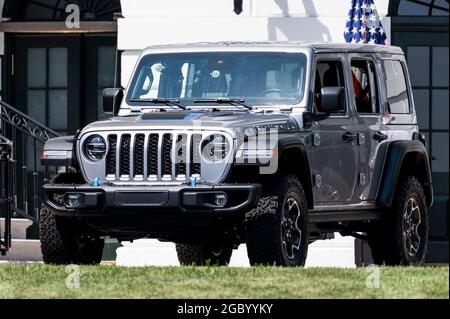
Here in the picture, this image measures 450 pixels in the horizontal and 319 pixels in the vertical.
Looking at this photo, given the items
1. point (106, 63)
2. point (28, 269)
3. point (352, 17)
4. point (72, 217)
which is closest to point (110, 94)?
point (72, 217)

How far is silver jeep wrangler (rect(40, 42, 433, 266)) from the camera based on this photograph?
12.3 m

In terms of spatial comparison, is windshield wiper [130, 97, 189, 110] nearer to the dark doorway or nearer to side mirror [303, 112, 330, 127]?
side mirror [303, 112, 330, 127]

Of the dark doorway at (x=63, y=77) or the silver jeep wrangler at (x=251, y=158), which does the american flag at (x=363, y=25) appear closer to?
the silver jeep wrangler at (x=251, y=158)

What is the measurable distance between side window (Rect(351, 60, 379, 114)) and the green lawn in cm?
250

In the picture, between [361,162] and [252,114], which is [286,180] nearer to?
[252,114]

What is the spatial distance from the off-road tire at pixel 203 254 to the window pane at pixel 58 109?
5256mm

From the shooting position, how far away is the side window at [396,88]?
1477cm

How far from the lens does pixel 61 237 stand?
1301 cm

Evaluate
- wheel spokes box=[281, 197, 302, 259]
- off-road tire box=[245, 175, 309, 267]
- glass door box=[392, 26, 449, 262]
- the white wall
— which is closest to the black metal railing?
the white wall

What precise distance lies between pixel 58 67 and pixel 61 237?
8.17m

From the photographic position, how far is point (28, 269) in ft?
40.3

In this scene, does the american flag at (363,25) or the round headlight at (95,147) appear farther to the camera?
the american flag at (363,25)

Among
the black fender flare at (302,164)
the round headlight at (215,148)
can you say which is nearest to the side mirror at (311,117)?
the black fender flare at (302,164)

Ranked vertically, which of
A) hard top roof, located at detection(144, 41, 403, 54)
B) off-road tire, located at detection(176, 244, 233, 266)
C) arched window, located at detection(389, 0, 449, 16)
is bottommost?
off-road tire, located at detection(176, 244, 233, 266)
